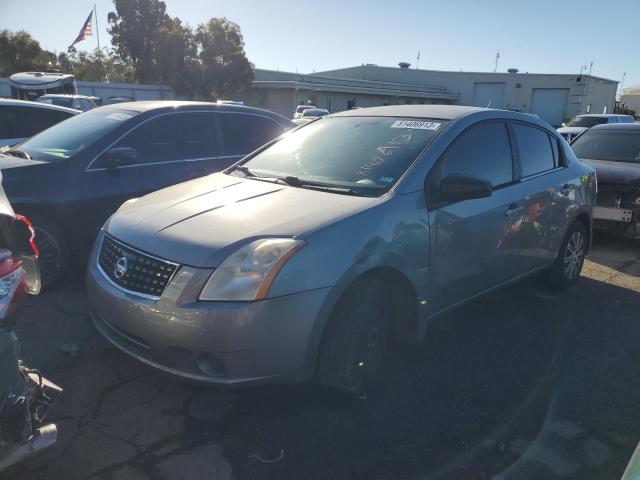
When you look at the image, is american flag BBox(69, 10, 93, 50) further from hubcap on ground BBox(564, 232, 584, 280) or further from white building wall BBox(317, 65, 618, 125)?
hubcap on ground BBox(564, 232, 584, 280)

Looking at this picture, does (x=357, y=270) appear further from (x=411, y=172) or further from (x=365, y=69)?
(x=365, y=69)

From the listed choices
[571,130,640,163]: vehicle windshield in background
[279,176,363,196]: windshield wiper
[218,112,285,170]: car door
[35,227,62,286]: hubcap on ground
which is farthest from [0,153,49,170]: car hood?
[571,130,640,163]: vehicle windshield in background

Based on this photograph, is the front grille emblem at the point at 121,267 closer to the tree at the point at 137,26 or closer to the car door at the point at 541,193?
the car door at the point at 541,193


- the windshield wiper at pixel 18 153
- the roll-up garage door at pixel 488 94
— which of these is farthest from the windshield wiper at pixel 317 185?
the roll-up garage door at pixel 488 94

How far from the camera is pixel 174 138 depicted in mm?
5367

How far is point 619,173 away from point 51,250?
710cm

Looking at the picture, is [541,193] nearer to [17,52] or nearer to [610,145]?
[610,145]

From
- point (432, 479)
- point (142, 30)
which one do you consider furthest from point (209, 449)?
point (142, 30)

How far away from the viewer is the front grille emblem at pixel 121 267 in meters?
2.88

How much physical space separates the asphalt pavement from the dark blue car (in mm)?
816

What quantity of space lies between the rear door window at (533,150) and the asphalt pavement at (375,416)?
4.61ft

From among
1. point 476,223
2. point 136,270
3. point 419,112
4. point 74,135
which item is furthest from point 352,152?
point 74,135

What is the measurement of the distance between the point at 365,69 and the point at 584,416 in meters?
55.4

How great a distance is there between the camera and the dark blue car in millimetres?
4469
